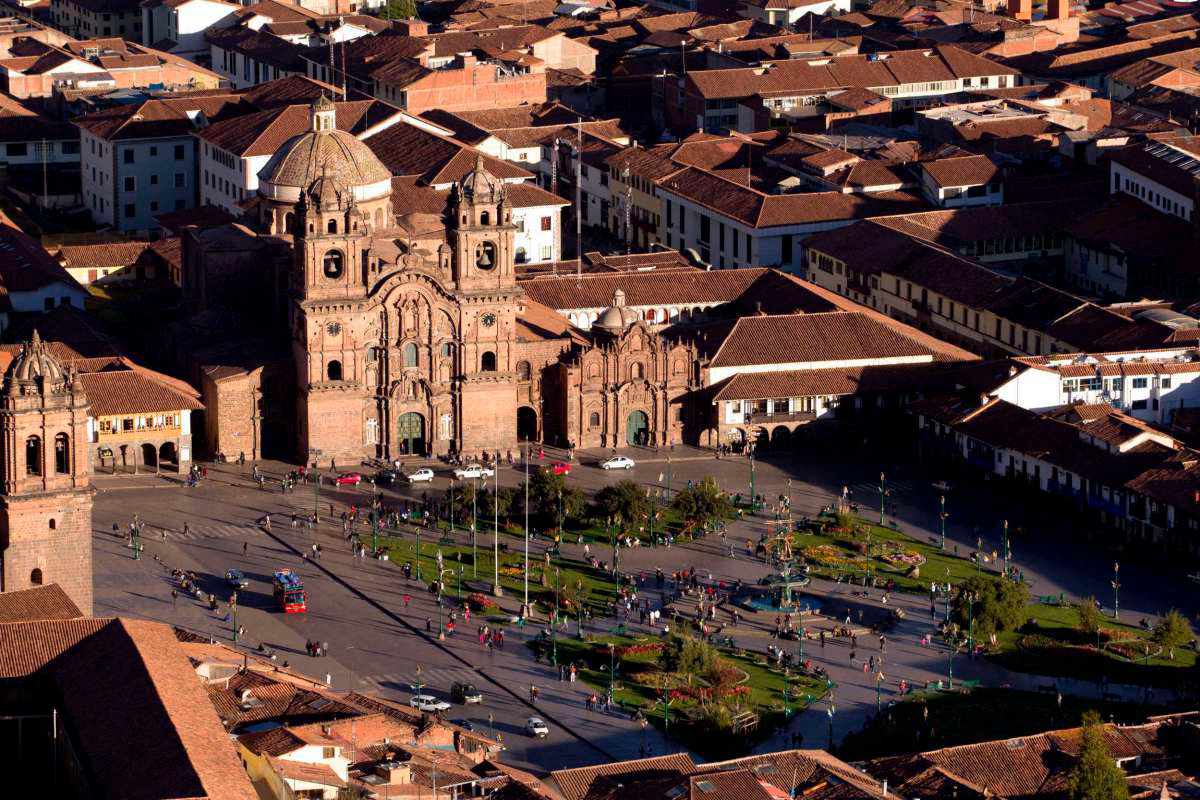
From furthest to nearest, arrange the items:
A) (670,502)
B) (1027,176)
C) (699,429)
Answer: (1027,176)
(699,429)
(670,502)

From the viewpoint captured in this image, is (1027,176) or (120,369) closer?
(120,369)

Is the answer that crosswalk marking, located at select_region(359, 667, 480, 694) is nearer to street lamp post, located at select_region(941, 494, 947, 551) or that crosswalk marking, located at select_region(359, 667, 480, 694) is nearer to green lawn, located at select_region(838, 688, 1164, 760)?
green lawn, located at select_region(838, 688, 1164, 760)

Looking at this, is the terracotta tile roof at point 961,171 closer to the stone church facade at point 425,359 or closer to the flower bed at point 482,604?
the stone church facade at point 425,359

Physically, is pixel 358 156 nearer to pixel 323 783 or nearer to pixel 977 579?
pixel 977 579

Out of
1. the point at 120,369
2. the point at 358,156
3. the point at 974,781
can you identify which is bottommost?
the point at 974,781

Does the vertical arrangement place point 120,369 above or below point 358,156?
below

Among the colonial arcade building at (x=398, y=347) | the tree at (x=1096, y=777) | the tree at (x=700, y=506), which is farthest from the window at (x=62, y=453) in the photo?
the tree at (x=1096, y=777)

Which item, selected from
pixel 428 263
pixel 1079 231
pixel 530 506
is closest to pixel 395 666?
pixel 530 506
